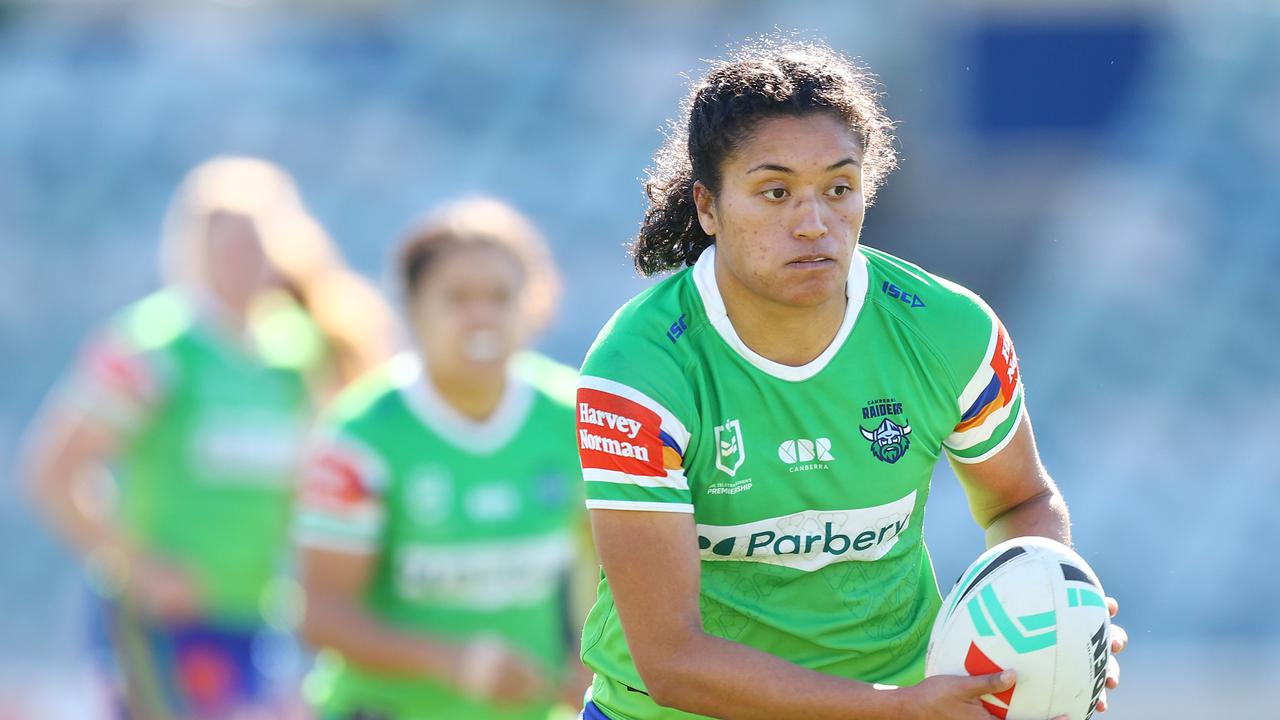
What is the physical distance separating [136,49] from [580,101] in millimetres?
3892

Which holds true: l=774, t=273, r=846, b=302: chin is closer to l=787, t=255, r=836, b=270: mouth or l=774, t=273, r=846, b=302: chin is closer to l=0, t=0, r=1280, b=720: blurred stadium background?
l=787, t=255, r=836, b=270: mouth

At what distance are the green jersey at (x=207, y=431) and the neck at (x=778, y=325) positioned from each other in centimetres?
383

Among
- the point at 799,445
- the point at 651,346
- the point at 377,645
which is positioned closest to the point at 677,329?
the point at 651,346

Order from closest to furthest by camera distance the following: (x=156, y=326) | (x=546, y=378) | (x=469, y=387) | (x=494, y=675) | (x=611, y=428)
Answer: (x=611, y=428) < (x=494, y=675) < (x=469, y=387) < (x=546, y=378) < (x=156, y=326)

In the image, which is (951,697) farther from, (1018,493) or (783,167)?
(783,167)

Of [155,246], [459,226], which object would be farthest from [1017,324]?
[459,226]

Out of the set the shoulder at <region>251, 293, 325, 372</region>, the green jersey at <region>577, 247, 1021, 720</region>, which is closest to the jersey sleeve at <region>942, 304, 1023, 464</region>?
the green jersey at <region>577, 247, 1021, 720</region>

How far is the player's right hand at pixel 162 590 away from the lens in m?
6.32

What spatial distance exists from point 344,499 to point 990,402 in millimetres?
2219

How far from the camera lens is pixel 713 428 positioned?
9.46 ft

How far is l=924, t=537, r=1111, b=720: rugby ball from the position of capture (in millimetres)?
2723

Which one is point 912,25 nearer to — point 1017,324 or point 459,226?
point 1017,324

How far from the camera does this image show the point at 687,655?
2.77 meters

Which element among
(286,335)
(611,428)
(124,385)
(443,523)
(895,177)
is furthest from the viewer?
(895,177)
